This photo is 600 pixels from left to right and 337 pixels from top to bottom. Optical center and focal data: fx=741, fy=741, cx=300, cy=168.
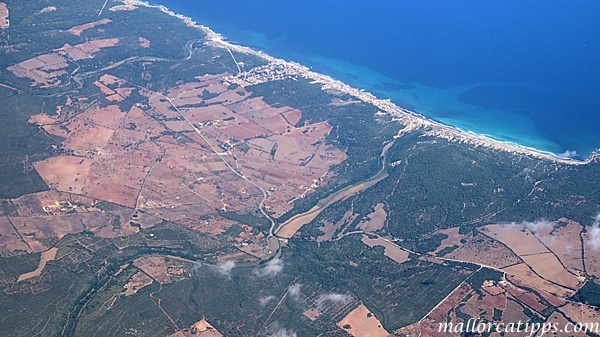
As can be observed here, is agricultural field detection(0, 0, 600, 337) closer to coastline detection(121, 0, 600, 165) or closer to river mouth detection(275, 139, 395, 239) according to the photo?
river mouth detection(275, 139, 395, 239)

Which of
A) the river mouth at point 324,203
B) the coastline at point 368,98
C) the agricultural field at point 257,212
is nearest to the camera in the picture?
the agricultural field at point 257,212

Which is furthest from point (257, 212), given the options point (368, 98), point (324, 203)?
point (368, 98)

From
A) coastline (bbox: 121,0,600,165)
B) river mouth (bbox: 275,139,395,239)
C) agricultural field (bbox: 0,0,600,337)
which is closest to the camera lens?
agricultural field (bbox: 0,0,600,337)

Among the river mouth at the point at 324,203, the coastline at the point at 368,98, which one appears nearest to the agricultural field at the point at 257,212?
the river mouth at the point at 324,203

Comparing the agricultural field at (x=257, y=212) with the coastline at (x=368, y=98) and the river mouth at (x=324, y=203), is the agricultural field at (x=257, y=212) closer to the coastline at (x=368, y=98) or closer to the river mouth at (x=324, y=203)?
the river mouth at (x=324, y=203)

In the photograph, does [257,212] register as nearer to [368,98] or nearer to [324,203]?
[324,203]

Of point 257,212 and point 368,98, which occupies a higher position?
point 368,98

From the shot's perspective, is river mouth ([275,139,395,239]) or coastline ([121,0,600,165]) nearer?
river mouth ([275,139,395,239])

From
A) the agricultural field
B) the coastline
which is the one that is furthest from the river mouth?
the coastline

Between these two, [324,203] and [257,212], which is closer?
[257,212]
